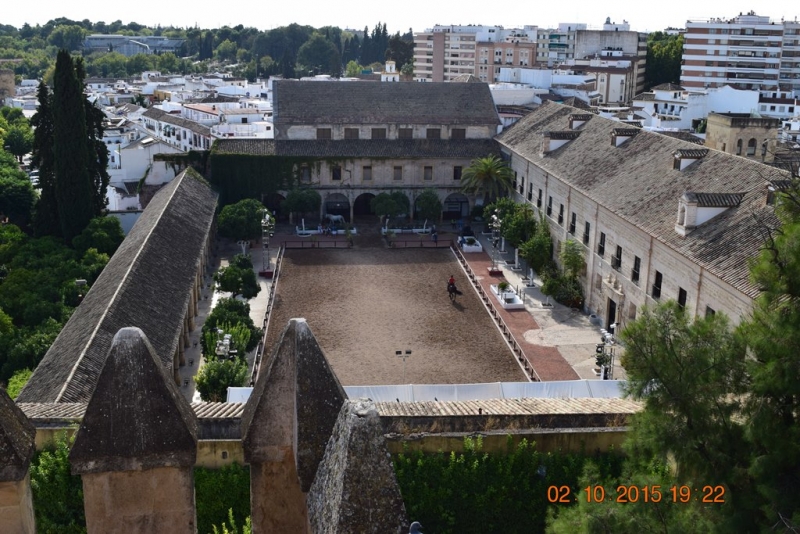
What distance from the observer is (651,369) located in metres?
12.7

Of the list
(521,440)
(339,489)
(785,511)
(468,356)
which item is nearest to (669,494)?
(785,511)

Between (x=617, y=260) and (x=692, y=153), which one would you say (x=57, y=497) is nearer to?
(x=617, y=260)

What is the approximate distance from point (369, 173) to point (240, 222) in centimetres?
1190

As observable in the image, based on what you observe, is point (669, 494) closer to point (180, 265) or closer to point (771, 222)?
point (771, 222)

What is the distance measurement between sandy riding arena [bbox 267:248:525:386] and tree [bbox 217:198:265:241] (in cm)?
246

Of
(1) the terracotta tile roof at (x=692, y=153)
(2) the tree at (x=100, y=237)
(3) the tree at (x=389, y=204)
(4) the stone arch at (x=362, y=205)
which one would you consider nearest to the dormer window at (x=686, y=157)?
(1) the terracotta tile roof at (x=692, y=153)

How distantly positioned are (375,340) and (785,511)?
2372cm

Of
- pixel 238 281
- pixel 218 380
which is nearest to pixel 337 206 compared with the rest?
pixel 238 281

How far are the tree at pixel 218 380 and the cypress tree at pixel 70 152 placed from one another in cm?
2173

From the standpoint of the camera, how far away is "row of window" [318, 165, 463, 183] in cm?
5462

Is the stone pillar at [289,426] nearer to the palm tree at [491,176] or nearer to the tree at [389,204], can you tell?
the palm tree at [491,176]

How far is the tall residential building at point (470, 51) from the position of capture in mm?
114500

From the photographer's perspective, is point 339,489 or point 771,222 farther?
point 771,222

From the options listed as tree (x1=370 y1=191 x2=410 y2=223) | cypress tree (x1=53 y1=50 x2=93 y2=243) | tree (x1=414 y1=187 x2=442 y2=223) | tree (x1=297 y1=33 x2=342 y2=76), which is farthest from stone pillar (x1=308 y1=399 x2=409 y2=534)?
tree (x1=297 y1=33 x2=342 y2=76)
